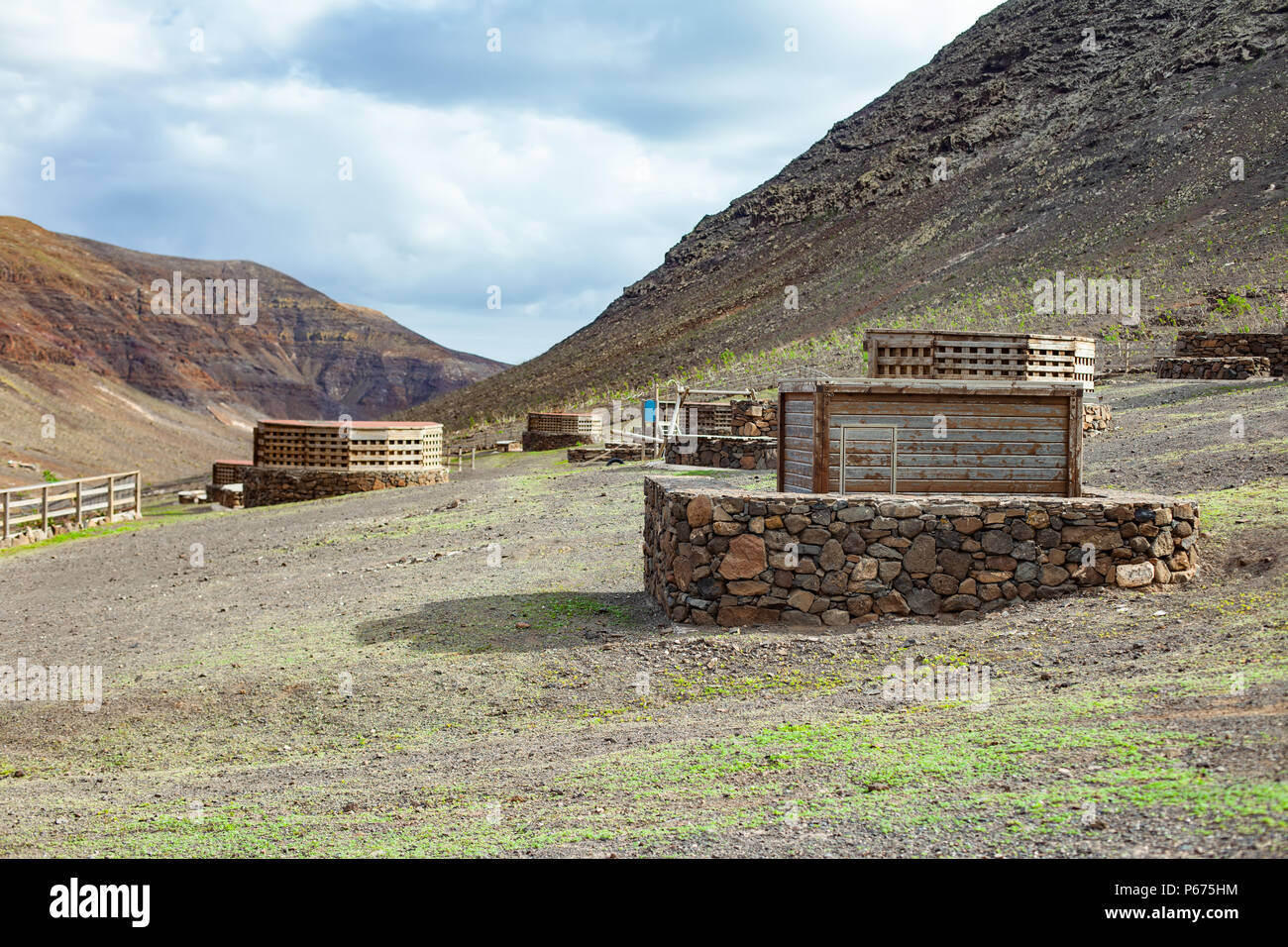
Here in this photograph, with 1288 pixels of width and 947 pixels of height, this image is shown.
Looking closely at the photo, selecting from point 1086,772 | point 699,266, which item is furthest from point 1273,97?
point 1086,772

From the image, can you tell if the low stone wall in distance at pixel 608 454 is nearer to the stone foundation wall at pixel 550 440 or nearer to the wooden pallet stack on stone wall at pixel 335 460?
the wooden pallet stack on stone wall at pixel 335 460

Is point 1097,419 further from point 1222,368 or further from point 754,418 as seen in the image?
point 1222,368

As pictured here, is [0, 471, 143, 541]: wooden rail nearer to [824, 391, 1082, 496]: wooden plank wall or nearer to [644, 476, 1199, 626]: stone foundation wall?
[644, 476, 1199, 626]: stone foundation wall

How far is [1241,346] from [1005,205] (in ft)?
170

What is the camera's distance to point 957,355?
16.5 m

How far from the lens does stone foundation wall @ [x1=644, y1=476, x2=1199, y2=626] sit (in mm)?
9727

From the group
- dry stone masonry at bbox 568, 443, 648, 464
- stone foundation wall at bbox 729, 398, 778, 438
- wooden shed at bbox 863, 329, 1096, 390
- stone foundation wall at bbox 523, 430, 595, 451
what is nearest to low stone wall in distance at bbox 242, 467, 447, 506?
dry stone masonry at bbox 568, 443, 648, 464

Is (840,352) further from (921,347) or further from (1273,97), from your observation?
(1273,97)

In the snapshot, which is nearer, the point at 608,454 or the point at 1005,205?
the point at 608,454

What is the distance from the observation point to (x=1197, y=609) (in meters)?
8.70

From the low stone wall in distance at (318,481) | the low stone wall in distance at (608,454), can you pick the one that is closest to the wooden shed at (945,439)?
the low stone wall in distance at (608,454)

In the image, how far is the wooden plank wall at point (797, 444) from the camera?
1108 cm

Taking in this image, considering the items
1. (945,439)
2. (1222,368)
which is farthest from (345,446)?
(1222,368)
